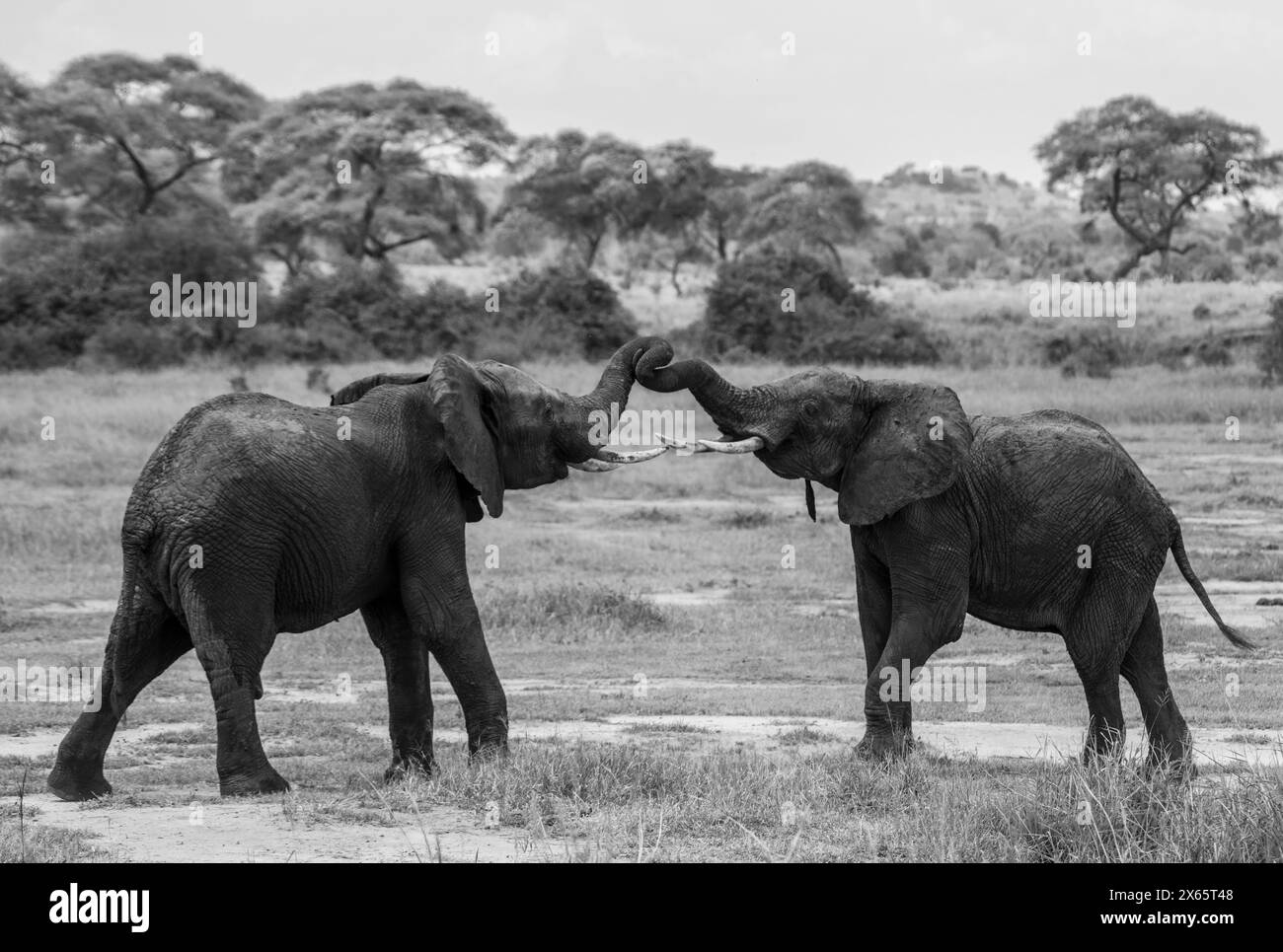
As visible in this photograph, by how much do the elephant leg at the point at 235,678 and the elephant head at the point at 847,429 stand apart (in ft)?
7.45

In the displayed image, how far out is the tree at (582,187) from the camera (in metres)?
51.8

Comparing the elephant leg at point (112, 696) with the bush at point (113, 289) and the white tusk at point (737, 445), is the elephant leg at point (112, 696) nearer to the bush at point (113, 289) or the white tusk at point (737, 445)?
the white tusk at point (737, 445)

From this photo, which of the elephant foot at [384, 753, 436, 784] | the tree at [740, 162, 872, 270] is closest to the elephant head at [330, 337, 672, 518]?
the elephant foot at [384, 753, 436, 784]

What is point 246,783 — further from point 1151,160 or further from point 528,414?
point 1151,160

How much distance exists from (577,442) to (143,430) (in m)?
16.3

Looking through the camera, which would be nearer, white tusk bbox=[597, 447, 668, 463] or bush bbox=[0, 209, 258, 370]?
white tusk bbox=[597, 447, 668, 463]

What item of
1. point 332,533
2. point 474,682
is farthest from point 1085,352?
point 332,533

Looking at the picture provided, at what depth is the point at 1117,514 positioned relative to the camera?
9719 mm

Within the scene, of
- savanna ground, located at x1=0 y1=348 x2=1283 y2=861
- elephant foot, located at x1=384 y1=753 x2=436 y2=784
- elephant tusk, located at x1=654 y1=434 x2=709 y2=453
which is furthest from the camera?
elephant foot, located at x1=384 y1=753 x2=436 y2=784

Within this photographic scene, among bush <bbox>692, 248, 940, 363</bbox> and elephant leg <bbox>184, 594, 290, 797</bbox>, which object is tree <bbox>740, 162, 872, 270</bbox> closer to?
bush <bbox>692, 248, 940, 363</bbox>

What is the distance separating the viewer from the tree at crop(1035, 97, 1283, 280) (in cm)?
5147

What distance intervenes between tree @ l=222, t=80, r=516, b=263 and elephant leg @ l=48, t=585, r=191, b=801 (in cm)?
3776
